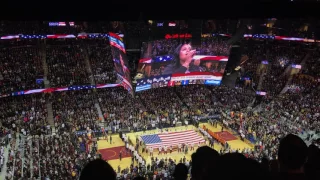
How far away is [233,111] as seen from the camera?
3278cm

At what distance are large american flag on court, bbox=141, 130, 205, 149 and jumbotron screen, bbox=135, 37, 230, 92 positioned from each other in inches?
195

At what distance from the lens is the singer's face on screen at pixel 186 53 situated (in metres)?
29.7

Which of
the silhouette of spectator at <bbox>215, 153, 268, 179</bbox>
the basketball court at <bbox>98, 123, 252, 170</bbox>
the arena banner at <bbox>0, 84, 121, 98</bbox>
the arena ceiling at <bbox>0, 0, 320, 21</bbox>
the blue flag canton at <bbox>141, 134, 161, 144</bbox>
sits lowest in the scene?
the basketball court at <bbox>98, 123, 252, 170</bbox>

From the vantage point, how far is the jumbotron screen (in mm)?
28297

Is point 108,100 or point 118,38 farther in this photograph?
point 108,100

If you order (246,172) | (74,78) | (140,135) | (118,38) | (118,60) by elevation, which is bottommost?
(140,135)

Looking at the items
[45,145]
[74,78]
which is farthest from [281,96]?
[45,145]

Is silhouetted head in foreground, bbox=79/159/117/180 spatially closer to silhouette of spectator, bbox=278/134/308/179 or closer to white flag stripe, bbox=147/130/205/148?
silhouette of spectator, bbox=278/134/308/179

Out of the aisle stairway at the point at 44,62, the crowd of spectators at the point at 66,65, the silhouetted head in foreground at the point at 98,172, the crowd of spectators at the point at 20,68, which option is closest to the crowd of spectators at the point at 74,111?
the crowd of spectators at the point at 66,65

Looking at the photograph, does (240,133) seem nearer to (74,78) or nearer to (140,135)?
(140,135)

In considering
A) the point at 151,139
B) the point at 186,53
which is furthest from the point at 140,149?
A: the point at 186,53

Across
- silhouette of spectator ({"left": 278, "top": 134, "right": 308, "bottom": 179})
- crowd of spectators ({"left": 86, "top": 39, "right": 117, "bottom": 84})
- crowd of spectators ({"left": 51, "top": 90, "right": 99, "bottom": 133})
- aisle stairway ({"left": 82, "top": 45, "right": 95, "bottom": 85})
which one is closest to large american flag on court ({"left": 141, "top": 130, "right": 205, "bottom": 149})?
crowd of spectators ({"left": 51, "top": 90, "right": 99, "bottom": 133})

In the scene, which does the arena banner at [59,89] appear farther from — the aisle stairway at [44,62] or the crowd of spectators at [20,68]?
the aisle stairway at [44,62]

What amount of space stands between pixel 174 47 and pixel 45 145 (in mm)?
13728
